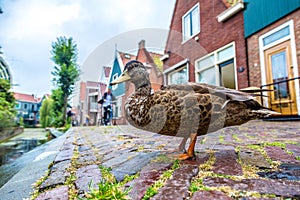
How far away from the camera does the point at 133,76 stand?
5.22 feet

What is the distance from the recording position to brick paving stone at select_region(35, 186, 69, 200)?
87 centimetres

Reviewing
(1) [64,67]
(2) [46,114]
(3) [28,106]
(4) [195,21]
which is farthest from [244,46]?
(3) [28,106]

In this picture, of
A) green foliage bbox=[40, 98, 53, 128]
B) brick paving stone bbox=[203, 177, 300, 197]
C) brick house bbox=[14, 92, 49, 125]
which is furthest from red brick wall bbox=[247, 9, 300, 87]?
brick house bbox=[14, 92, 49, 125]

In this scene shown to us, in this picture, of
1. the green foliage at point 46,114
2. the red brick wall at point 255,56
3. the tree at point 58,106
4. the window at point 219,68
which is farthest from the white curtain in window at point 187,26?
the green foliage at point 46,114

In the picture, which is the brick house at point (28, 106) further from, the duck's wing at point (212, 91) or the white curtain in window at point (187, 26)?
the duck's wing at point (212, 91)

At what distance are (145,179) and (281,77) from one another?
5593mm

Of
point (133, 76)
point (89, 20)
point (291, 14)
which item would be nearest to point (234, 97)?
point (133, 76)

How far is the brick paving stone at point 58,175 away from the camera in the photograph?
1.06 m

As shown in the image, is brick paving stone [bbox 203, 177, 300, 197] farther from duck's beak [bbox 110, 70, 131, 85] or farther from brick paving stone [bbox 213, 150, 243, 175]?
duck's beak [bbox 110, 70, 131, 85]

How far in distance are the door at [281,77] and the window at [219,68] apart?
1.28 meters

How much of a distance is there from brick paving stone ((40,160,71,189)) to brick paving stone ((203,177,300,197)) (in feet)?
2.72

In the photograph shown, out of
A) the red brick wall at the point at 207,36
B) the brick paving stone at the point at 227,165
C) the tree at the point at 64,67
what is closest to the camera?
the brick paving stone at the point at 227,165

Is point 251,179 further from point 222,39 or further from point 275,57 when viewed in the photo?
point 222,39

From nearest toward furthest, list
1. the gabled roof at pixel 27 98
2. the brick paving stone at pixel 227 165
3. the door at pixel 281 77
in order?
the brick paving stone at pixel 227 165 < the door at pixel 281 77 < the gabled roof at pixel 27 98
